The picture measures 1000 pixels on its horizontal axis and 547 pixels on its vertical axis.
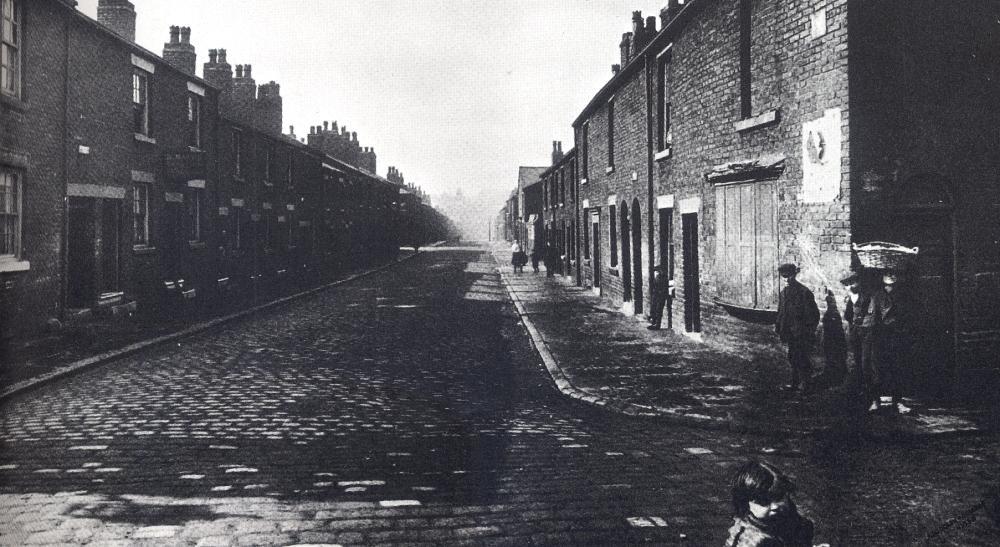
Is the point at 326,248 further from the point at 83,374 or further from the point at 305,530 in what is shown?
the point at 305,530

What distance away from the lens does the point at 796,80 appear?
28.1 feet

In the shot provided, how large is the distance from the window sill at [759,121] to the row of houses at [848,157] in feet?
0.06

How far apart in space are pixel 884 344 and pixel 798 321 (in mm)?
941

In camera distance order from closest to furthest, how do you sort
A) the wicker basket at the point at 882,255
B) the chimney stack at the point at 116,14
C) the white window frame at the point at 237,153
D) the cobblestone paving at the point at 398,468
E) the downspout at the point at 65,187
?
the cobblestone paving at the point at 398,468 < the wicker basket at the point at 882,255 < the downspout at the point at 65,187 < the chimney stack at the point at 116,14 < the white window frame at the point at 237,153

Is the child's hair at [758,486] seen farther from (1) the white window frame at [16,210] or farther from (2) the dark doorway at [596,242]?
(2) the dark doorway at [596,242]

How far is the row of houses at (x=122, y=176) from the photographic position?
12.0 m

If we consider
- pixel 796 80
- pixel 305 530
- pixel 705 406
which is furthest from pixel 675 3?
pixel 305 530

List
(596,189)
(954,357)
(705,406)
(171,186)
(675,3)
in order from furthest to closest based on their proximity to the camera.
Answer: (596,189) < (171,186) < (675,3) < (954,357) < (705,406)

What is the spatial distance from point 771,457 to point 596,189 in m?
15.9

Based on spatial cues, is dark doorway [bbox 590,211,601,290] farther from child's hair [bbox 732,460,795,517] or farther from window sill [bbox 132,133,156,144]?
child's hair [bbox 732,460,795,517]

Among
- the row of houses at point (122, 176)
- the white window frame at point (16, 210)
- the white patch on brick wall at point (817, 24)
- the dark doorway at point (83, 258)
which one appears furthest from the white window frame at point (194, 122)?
the white patch on brick wall at point (817, 24)

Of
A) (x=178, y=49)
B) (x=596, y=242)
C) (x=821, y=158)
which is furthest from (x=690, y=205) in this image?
(x=178, y=49)

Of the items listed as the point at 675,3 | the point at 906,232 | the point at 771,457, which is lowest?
the point at 771,457

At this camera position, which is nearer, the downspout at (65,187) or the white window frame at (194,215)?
the downspout at (65,187)
